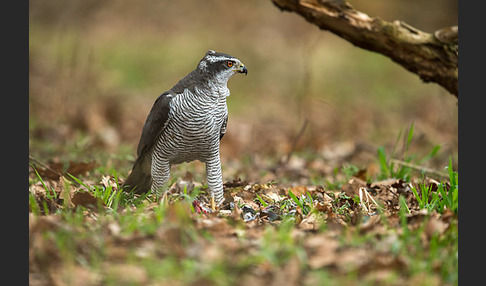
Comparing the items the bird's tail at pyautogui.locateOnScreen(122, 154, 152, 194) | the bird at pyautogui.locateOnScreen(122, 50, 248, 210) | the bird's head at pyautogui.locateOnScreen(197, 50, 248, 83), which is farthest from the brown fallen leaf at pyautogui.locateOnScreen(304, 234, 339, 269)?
the bird's tail at pyautogui.locateOnScreen(122, 154, 152, 194)

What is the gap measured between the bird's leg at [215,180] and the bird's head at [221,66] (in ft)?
2.51

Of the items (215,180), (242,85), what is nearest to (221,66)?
(215,180)

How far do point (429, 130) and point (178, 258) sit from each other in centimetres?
774

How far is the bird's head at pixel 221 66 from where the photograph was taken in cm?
455

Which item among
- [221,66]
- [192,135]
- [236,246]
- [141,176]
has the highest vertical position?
[221,66]

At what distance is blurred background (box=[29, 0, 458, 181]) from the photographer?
8.16 meters

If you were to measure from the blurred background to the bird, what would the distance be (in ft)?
4.33

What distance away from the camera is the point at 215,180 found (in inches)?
189

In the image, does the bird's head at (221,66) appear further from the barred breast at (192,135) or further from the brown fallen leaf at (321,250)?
the brown fallen leaf at (321,250)

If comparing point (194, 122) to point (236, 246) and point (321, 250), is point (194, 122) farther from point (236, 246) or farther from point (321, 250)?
point (321, 250)

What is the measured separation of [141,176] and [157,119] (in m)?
0.69

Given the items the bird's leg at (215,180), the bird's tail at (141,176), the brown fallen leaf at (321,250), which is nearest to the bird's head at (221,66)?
the bird's leg at (215,180)

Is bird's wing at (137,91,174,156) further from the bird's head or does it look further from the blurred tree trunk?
the blurred tree trunk

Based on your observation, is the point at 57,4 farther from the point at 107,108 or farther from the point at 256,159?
the point at 256,159
